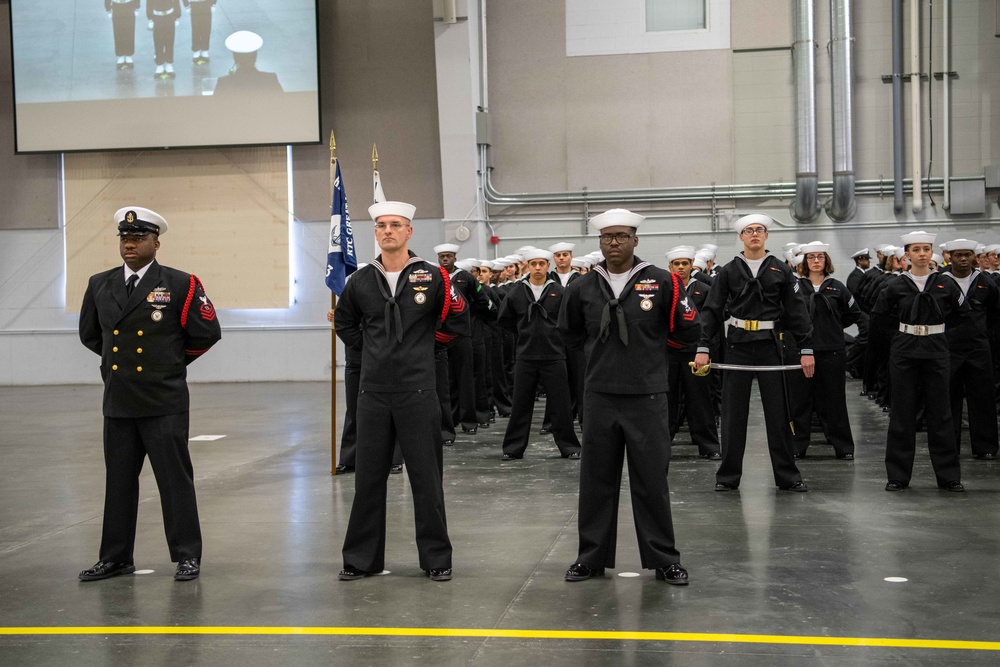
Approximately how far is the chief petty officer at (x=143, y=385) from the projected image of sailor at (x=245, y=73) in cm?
1475

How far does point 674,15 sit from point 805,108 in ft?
9.65

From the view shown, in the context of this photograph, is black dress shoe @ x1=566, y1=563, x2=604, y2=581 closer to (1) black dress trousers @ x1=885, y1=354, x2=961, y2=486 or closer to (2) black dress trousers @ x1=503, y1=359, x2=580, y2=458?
(1) black dress trousers @ x1=885, y1=354, x2=961, y2=486

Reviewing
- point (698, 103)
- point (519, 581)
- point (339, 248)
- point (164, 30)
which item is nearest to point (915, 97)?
point (698, 103)

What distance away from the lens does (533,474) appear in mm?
9750

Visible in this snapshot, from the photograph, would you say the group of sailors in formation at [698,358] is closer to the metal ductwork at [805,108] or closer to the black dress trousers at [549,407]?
the black dress trousers at [549,407]

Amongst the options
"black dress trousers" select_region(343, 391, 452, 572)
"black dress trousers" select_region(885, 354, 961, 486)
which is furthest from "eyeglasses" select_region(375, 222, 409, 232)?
"black dress trousers" select_region(885, 354, 961, 486)

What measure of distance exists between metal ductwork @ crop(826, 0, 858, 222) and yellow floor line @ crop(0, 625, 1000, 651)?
50.7 feet

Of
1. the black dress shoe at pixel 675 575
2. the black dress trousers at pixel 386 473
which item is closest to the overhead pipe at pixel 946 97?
the black dress shoe at pixel 675 575

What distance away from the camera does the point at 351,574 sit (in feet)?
20.2

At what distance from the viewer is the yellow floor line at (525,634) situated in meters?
4.80

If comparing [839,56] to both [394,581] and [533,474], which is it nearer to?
[533,474]

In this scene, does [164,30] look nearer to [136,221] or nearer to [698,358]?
[136,221]

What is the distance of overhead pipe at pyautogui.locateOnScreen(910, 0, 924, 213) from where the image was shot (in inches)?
752

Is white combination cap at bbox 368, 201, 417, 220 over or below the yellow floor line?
over
